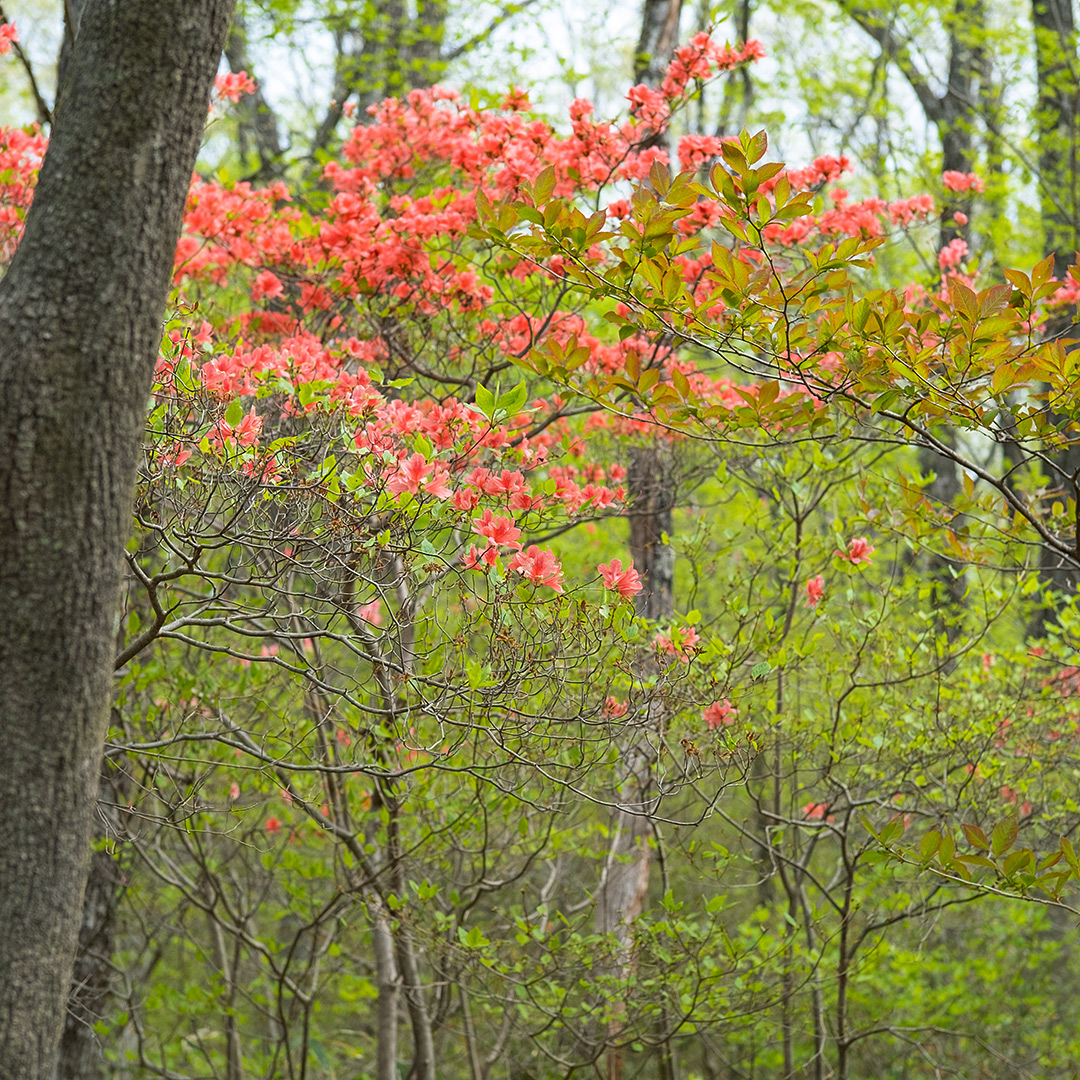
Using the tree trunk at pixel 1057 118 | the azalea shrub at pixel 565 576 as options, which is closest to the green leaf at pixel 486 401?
the azalea shrub at pixel 565 576

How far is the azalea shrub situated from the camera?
2.42 m

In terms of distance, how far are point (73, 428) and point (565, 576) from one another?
62.0 inches

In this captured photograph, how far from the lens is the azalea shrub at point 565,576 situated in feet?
7.95

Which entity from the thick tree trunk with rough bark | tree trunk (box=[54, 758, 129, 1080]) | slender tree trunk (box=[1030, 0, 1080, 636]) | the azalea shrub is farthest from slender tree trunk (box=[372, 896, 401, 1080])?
slender tree trunk (box=[1030, 0, 1080, 636])

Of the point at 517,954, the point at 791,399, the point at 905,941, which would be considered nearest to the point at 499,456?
the point at 791,399

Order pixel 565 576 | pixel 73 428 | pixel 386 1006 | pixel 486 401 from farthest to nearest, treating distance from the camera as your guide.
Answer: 1. pixel 386 1006
2. pixel 565 576
3. pixel 486 401
4. pixel 73 428

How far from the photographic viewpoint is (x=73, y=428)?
1658mm

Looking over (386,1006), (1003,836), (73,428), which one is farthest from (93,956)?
(1003,836)

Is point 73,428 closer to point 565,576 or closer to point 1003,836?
point 565,576

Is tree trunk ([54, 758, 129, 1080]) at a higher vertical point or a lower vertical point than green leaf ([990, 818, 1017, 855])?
lower

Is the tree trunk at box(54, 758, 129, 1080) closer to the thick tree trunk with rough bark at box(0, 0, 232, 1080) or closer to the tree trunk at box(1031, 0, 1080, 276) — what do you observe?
the thick tree trunk with rough bark at box(0, 0, 232, 1080)

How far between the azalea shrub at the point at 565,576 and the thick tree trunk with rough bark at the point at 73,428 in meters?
0.66

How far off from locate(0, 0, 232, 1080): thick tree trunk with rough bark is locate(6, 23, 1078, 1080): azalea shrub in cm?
66

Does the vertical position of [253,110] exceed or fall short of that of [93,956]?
it exceeds it
